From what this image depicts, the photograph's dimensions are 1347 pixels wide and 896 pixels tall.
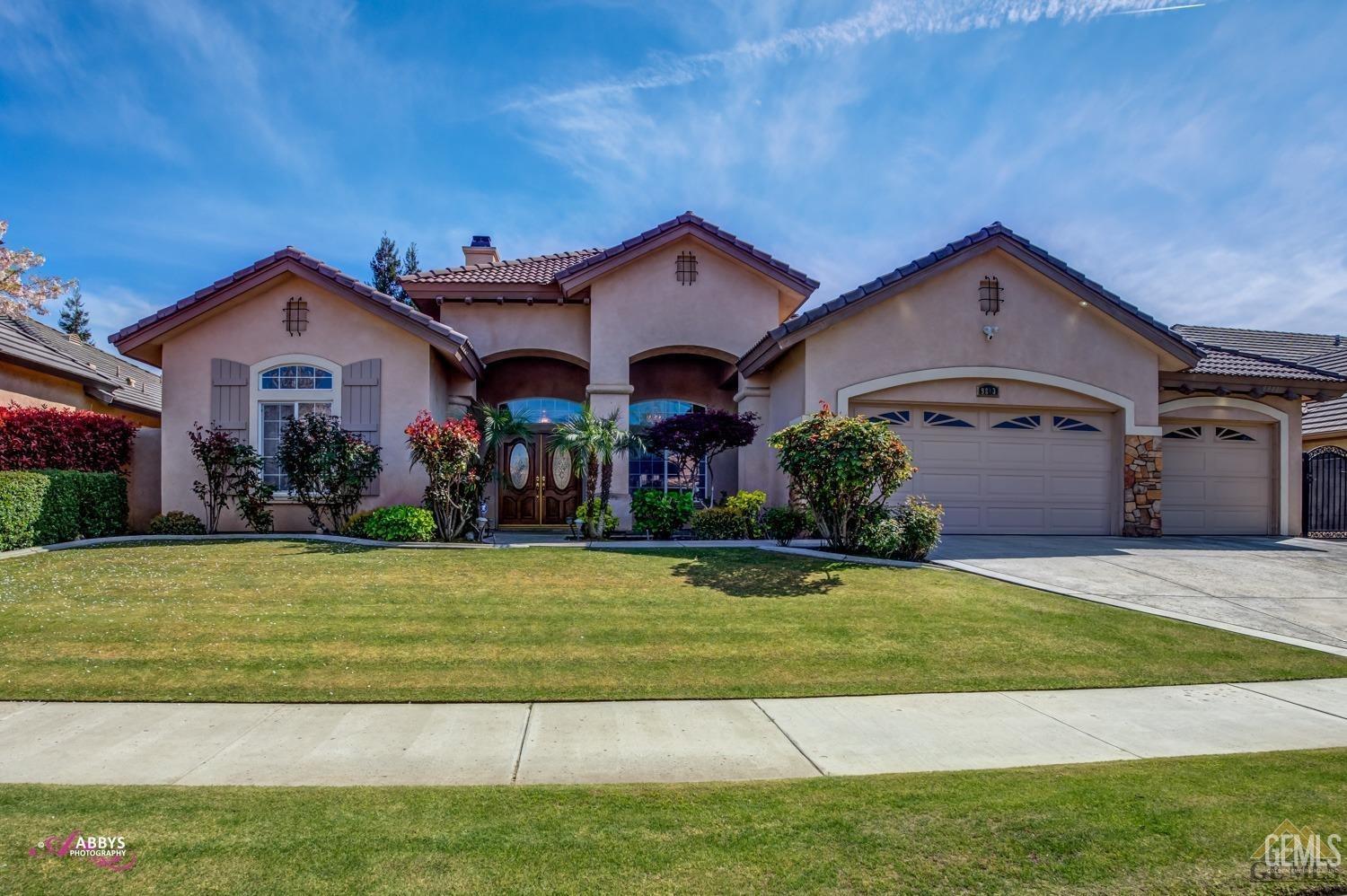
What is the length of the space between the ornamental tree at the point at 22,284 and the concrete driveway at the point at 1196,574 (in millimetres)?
30491

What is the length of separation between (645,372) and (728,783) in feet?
45.0

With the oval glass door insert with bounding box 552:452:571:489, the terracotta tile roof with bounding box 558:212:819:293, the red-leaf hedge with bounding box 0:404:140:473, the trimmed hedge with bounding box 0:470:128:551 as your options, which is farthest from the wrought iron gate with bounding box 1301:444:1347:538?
the red-leaf hedge with bounding box 0:404:140:473

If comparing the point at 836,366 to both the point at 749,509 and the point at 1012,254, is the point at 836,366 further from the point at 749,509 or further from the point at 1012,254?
the point at 1012,254

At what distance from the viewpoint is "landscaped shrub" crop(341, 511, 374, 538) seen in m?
12.1

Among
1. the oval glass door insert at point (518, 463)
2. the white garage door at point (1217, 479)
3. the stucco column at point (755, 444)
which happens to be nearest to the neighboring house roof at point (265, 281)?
the oval glass door insert at point (518, 463)

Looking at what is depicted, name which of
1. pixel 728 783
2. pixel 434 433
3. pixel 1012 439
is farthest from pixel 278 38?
pixel 1012 439

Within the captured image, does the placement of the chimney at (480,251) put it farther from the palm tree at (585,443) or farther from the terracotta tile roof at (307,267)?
the palm tree at (585,443)

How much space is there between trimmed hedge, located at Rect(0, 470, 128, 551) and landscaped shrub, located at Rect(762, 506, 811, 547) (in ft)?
39.6

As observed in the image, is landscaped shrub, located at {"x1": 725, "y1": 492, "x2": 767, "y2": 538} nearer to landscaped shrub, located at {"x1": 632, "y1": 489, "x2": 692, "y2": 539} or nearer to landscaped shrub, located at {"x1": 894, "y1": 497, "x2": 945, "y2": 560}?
landscaped shrub, located at {"x1": 632, "y1": 489, "x2": 692, "y2": 539}

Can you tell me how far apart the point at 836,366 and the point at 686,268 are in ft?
14.4

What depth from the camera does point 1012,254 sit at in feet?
43.6

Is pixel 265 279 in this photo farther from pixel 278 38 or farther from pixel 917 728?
pixel 917 728

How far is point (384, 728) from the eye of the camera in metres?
4.64

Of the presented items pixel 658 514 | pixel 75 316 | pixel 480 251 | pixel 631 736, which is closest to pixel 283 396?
pixel 480 251
